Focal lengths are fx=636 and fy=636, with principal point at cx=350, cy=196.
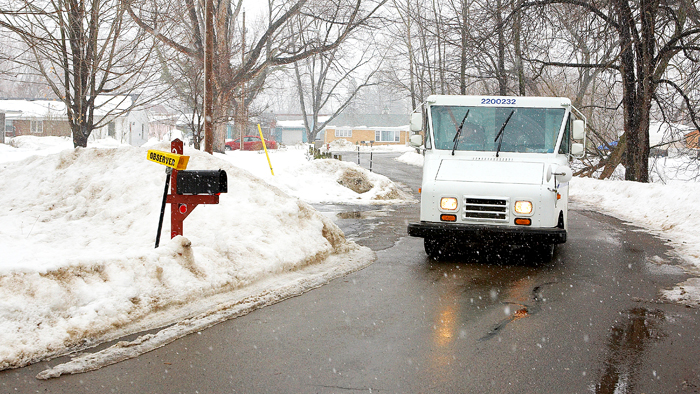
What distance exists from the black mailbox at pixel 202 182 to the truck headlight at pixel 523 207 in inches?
152

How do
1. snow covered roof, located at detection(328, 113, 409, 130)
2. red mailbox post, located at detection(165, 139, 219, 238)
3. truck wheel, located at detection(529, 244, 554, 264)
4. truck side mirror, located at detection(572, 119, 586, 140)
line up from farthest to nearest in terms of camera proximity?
snow covered roof, located at detection(328, 113, 409, 130) < truck side mirror, located at detection(572, 119, 586, 140) < truck wheel, located at detection(529, 244, 554, 264) < red mailbox post, located at detection(165, 139, 219, 238)

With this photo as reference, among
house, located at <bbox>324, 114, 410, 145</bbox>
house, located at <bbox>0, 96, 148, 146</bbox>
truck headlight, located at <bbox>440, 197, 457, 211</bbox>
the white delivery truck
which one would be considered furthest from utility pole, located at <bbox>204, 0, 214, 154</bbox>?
house, located at <bbox>324, 114, 410, 145</bbox>

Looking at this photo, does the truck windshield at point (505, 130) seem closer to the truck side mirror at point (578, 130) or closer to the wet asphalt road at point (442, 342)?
the truck side mirror at point (578, 130)

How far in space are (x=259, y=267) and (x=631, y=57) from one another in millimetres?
17989

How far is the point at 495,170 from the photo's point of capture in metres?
9.01

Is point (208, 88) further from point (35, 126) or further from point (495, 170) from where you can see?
point (35, 126)

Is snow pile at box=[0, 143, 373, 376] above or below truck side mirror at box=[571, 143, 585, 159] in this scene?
below

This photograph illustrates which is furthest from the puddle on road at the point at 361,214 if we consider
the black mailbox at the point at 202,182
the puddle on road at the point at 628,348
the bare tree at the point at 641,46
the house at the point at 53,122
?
the house at the point at 53,122

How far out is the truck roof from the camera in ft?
32.3

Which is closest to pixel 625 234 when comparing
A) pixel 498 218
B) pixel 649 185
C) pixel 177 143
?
pixel 498 218

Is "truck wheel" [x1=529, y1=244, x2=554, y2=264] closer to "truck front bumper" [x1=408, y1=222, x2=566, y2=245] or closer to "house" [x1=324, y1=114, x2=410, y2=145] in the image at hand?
"truck front bumper" [x1=408, y1=222, x2=566, y2=245]

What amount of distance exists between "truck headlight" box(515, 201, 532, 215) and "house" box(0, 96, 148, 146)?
42.1m

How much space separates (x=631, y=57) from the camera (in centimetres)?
2102

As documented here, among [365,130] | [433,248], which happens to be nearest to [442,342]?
[433,248]
